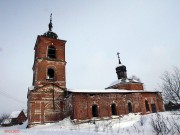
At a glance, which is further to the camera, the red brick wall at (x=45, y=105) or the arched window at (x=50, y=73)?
the arched window at (x=50, y=73)

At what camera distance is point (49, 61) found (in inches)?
883

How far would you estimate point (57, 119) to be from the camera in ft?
65.4

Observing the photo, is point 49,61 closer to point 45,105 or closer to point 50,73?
point 50,73

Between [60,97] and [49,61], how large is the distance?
525 cm

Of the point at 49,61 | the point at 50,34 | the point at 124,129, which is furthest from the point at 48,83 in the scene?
the point at 124,129

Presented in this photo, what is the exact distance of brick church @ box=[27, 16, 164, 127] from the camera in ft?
63.8

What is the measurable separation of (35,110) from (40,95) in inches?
74.8

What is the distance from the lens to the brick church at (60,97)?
63.8ft

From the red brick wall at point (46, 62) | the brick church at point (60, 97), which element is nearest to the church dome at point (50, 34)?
the brick church at point (60, 97)

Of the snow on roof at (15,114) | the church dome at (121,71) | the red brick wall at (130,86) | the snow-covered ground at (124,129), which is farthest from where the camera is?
the snow on roof at (15,114)

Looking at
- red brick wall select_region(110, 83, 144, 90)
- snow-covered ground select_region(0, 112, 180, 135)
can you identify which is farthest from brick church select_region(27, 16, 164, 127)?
red brick wall select_region(110, 83, 144, 90)

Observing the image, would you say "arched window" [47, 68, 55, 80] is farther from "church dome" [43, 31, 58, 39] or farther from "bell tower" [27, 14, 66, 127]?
"church dome" [43, 31, 58, 39]

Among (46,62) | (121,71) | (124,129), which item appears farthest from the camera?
(121,71)

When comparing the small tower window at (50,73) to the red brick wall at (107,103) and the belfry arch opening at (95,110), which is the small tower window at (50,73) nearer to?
the red brick wall at (107,103)
